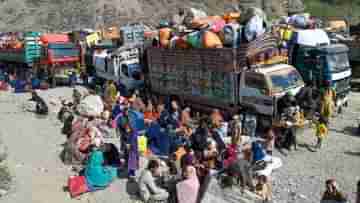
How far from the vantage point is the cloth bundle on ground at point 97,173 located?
819 cm

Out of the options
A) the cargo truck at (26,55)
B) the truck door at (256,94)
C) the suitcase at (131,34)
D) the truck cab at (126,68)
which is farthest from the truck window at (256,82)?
the cargo truck at (26,55)

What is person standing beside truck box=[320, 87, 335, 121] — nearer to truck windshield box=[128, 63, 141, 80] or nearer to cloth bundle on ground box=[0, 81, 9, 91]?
truck windshield box=[128, 63, 141, 80]

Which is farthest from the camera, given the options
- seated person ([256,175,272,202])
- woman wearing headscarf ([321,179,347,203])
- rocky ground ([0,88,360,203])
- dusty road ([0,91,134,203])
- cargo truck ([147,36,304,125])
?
cargo truck ([147,36,304,125])

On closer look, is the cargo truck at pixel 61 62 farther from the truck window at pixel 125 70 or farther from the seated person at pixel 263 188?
the seated person at pixel 263 188

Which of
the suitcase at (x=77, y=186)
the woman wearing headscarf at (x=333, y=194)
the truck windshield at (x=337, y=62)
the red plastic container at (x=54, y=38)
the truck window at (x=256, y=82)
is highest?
the red plastic container at (x=54, y=38)

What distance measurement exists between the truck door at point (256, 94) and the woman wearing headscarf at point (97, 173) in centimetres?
411

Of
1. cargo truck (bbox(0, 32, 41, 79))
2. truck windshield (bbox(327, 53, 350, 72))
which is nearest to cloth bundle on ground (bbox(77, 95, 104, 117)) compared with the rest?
truck windshield (bbox(327, 53, 350, 72))

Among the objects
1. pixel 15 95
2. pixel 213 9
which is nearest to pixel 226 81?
pixel 15 95

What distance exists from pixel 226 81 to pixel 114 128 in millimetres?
3559

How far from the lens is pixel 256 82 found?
1051 cm

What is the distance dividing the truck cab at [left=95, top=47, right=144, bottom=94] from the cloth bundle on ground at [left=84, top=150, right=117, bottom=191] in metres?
7.09

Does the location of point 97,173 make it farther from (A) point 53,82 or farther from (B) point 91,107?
(A) point 53,82

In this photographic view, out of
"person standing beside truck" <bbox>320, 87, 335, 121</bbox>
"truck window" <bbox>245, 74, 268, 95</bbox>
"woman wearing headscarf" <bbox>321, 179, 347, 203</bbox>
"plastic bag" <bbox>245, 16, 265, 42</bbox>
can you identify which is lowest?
"woman wearing headscarf" <bbox>321, 179, 347, 203</bbox>

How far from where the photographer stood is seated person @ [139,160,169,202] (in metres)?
7.39
